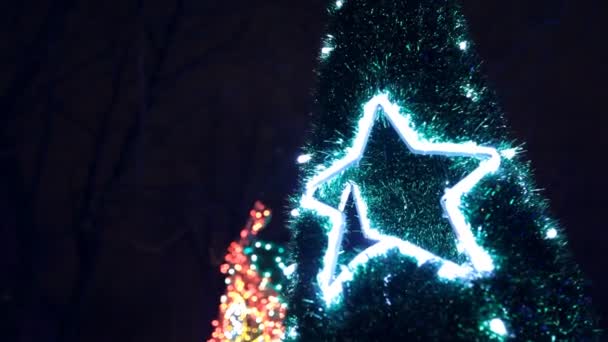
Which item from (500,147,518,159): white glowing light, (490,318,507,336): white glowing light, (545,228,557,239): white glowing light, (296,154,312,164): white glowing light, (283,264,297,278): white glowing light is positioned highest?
(296,154,312,164): white glowing light

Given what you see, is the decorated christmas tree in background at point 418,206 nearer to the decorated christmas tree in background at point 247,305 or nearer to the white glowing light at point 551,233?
the white glowing light at point 551,233

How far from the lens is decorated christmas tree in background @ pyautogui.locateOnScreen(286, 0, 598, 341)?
1643mm

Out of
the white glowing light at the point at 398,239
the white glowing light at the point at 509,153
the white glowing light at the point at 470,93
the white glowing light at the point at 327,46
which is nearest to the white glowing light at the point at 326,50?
the white glowing light at the point at 327,46

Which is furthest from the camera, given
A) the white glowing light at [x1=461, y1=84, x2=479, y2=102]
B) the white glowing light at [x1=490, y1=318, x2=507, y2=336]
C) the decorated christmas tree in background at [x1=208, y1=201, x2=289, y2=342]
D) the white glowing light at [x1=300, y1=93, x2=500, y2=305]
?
the decorated christmas tree in background at [x1=208, y1=201, x2=289, y2=342]

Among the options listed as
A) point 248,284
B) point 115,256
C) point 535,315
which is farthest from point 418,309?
point 115,256

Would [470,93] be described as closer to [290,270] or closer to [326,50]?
[326,50]

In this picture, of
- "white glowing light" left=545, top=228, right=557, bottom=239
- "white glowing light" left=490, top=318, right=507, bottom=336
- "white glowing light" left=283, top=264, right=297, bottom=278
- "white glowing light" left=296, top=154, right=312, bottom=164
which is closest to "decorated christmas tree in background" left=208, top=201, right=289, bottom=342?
"white glowing light" left=283, top=264, right=297, bottom=278

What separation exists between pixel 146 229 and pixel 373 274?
9.47 meters

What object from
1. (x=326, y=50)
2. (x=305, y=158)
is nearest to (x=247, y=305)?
(x=305, y=158)

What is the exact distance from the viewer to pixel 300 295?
1.98m

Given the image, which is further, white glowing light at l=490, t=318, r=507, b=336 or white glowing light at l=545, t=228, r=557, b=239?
white glowing light at l=545, t=228, r=557, b=239

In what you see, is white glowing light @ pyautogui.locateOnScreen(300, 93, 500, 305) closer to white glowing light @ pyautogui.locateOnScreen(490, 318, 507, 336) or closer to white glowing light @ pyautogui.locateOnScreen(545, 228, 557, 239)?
white glowing light @ pyautogui.locateOnScreen(490, 318, 507, 336)

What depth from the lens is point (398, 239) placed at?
1.88 meters

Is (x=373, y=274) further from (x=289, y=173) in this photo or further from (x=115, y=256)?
(x=115, y=256)
